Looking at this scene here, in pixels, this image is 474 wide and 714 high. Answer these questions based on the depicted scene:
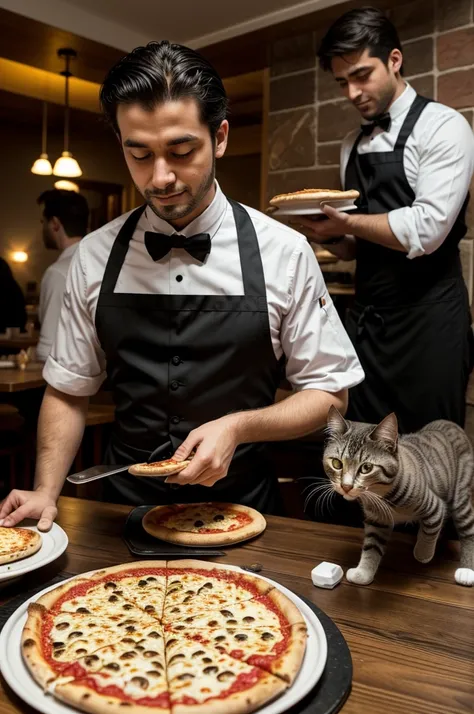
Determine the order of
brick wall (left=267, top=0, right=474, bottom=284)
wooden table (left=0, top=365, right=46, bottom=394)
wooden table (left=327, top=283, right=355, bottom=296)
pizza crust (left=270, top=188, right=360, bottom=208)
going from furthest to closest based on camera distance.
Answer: wooden table (left=0, top=365, right=46, bottom=394), wooden table (left=327, top=283, right=355, bottom=296), brick wall (left=267, top=0, right=474, bottom=284), pizza crust (left=270, top=188, right=360, bottom=208)

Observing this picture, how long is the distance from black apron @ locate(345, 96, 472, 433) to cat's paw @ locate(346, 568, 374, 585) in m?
1.72

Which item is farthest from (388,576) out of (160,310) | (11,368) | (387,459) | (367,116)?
(11,368)

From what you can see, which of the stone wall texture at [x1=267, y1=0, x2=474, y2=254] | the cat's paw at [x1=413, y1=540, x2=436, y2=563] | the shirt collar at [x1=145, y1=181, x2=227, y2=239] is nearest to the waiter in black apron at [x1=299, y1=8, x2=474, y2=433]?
the stone wall texture at [x1=267, y1=0, x2=474, y2=254]

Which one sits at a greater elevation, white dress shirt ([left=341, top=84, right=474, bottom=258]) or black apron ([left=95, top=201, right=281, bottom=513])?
white dress shirt ([left=341, top=84, right=474, bottom=258])

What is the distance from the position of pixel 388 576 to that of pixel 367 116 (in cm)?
221

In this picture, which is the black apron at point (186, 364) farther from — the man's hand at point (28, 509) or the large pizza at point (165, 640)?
the large pizza at point (165, 640)

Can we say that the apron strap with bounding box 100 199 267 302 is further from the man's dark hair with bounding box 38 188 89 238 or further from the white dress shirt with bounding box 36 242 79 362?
the man's dark hair with bounding box 38 188 89 238

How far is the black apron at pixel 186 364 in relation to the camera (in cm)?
184

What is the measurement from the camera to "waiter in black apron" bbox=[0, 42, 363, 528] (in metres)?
1.75

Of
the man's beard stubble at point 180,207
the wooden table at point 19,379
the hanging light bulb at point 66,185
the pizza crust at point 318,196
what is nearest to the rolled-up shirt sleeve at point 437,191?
the pizza crust at point 318,196

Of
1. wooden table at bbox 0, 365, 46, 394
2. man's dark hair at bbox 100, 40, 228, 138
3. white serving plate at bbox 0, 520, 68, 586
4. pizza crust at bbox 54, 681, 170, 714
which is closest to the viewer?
pizza crust at bbox 54, 681, 170, 714

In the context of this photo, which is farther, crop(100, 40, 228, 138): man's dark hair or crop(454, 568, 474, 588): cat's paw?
crop(100, 40, 228, 138): man's dark hair

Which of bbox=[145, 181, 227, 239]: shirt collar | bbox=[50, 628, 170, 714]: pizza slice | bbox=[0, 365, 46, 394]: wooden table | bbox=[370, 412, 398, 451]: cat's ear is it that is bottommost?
bbox=[50, 628, 170, 714]: pizza slice

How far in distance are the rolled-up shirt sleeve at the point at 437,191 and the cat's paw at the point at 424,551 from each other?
160 cm
